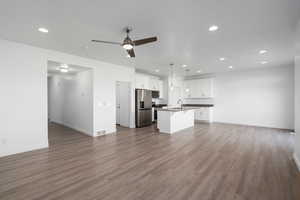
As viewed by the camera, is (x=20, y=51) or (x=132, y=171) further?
(x=20, y=51)

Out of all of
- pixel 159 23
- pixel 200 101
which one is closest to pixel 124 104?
pixel 159 23

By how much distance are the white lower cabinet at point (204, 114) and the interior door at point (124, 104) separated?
417 cm

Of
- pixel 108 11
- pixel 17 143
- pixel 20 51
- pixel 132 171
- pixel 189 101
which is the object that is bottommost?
pixel 132 171

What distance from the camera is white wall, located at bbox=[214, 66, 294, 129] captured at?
5812 mm

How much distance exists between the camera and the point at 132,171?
250cm

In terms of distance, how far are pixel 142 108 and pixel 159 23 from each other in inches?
175

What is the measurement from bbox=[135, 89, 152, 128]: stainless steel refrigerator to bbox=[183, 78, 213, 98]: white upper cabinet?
2941 millimetres

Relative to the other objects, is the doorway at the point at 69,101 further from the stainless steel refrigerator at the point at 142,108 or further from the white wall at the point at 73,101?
the stainless steel refrigerator at the point at 142,108

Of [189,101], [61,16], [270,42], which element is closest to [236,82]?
[189,101]

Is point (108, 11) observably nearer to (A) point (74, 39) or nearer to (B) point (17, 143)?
(A) point (74, 39)

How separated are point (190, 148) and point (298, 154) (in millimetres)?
2079

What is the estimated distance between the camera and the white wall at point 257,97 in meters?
5.81

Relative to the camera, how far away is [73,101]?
19.6ft

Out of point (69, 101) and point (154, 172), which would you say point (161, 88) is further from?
point (154, 172)
